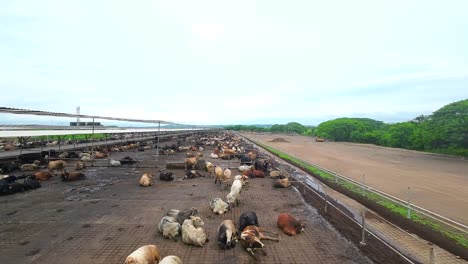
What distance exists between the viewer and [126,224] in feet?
37.2

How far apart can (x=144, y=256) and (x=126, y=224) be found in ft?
Answer: 14.8

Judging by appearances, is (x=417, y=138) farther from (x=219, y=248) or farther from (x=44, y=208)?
(x=44, y=208)

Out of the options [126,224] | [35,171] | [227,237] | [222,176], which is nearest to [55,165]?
[35,171]

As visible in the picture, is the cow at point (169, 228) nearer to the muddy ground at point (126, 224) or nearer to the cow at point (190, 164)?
the muddy ground at point (126, 224)

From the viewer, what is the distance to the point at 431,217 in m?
13.4

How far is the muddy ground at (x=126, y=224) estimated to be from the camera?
28.8 feet

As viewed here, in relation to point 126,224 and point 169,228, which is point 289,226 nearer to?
point 169,228

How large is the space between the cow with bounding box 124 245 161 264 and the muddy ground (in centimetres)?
102

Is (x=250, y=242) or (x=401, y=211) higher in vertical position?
(x=250, y=242)

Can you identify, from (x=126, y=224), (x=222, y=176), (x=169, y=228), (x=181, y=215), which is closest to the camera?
(x=169, y=228)

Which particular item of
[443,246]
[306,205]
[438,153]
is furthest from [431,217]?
[438,153]

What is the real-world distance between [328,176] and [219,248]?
19.1 meters

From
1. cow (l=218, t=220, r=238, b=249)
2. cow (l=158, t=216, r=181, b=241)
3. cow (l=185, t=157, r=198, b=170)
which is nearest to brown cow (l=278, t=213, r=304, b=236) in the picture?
cow (l=218, t=220, r=238, b=249)

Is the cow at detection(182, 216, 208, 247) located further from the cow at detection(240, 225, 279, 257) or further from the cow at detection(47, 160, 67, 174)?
the cow at detection(47, 160, 67, 174)
